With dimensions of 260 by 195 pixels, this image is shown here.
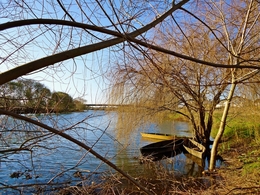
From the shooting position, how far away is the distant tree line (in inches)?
69.3

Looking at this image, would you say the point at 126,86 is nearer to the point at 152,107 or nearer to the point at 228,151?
the point at 152,107

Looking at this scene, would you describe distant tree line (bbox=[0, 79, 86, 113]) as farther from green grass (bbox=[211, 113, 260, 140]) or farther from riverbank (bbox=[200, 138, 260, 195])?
green grass (bbox=[211, 113, 260, 140])

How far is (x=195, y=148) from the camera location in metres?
9.26

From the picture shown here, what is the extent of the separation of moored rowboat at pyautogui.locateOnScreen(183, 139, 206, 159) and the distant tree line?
25.4ft

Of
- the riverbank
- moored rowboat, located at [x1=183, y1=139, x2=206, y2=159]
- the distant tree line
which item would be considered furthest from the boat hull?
the distant tree line

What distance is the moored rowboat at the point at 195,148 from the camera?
8703mm

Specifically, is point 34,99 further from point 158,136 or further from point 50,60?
point 158,136

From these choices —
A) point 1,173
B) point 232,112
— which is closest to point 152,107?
point 232,112

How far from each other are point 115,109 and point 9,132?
4.76 meters

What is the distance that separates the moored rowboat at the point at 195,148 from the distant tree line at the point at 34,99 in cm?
774

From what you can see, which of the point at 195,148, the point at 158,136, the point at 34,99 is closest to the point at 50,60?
the point at 34,99

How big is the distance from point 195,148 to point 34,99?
8.40m

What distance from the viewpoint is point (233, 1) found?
203 inches

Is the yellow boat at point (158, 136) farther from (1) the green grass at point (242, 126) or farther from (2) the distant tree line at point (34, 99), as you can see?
(2) the distant tree line at point (34, 99)
